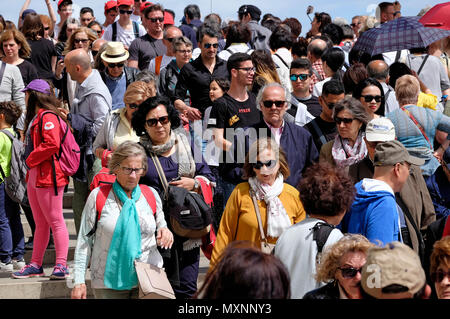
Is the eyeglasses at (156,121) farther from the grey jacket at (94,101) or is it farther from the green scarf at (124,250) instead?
the grey jacket at (94,101)

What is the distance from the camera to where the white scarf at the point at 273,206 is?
524 cm

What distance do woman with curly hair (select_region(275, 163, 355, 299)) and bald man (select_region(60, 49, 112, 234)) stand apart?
323 centimetres

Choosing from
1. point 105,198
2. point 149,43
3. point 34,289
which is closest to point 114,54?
point 149,43

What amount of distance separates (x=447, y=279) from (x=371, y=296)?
2.70 ft

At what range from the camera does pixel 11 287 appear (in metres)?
7.01

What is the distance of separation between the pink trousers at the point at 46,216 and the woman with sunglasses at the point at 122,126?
22.5 inches

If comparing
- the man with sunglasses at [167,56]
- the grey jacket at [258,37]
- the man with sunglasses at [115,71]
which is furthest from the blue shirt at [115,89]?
the grey jacket at [258,37]

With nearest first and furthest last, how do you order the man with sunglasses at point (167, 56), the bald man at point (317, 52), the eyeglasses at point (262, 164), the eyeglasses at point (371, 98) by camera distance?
1. the eyeglasses at point (262, 164)
2. the eyeglasses at point (371, 98)
3. the man with sunglasses at point (167, 56)
4. the bald man at point (317, 52)

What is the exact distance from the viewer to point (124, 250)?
5.53 meters

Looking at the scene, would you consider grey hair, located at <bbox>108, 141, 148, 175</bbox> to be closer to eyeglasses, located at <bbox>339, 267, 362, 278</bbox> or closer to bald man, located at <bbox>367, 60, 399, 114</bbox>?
eyeglasses, located at <bbox>339, 267, 362, 278</bbox>

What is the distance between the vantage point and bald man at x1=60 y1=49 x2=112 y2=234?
7.59 m

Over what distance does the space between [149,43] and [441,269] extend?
7.46 meters
